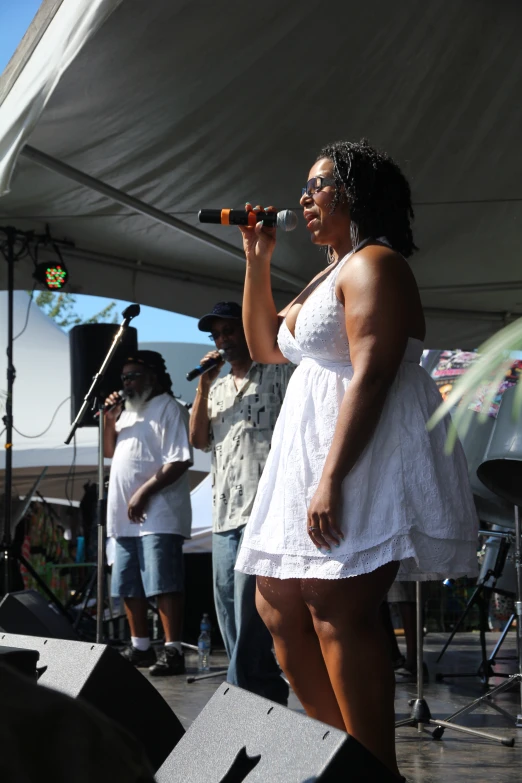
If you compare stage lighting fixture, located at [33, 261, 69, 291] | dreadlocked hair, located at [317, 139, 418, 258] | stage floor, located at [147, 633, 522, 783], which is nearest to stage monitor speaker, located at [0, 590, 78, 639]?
stage floor, located at [147, 633, 522, 783]

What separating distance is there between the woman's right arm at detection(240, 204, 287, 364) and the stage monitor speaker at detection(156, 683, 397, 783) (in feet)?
3.26

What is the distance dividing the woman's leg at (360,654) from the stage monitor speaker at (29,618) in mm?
2300

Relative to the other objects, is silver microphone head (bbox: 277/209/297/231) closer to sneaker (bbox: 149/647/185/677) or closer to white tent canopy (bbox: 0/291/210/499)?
sneaker (bbox: 149/647/185/677)

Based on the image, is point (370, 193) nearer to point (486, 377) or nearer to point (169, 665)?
point (486, 377)

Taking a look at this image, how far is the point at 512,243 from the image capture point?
16.9 ft

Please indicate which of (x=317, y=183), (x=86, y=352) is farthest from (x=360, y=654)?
(x=86, y=352)

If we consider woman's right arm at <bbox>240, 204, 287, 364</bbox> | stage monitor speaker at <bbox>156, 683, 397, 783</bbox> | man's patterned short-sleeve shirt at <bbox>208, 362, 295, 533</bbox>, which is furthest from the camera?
man's patterned short-sleeve shirt at <bbox>208, 362, 295, 533</bbox>

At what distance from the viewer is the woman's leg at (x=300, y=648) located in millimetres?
1974

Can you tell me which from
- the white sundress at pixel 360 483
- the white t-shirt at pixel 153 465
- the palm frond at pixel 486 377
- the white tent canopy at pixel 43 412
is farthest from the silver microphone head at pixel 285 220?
the white tent canopy at pixel 43 412

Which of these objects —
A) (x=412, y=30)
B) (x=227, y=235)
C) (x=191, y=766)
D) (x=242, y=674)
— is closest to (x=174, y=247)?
(x=227, y=235)

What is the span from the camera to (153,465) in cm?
509

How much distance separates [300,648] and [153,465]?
10.4 feet

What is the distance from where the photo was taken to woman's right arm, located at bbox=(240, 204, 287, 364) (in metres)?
2.35

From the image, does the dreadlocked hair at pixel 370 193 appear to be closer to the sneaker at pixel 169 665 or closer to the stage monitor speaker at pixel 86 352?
the sneaker at pixel 169 665
